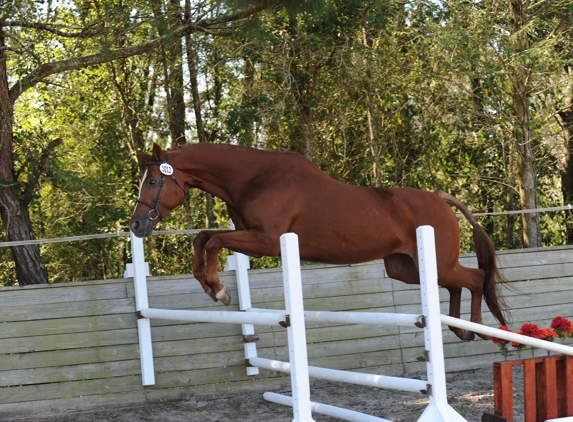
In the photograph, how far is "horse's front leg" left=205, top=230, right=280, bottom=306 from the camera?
3191 millimetres

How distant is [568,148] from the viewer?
7.57 m

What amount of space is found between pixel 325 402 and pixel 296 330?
188 cm

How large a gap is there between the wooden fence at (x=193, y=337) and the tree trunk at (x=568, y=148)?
246 cm

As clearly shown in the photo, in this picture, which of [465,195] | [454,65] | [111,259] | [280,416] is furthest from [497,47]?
[111,259]

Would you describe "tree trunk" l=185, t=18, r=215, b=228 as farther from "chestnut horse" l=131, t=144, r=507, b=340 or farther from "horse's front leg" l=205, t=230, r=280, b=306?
"horse's front leg" l=205, t=230, r=280, b=306

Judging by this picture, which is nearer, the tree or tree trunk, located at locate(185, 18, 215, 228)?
the tree

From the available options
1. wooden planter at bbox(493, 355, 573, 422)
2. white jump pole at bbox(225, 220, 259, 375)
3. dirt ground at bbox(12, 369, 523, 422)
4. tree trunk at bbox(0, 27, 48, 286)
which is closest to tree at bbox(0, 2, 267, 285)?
tree trunk at bbox(0, 27, 48, 286)

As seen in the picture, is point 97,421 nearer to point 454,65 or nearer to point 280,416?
point 280,416

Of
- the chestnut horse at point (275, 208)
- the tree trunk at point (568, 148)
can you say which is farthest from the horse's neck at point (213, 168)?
the tree trunk at point (568, 148)

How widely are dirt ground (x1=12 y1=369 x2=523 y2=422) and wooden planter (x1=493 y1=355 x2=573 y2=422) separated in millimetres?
563

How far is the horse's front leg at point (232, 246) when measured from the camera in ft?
10.5

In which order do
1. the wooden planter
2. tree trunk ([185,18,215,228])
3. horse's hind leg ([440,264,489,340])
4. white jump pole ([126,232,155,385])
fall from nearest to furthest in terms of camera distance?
the wooden planter
horse's hind leg ([440,264,489,340])
white jump pole ([126,232,155,385])
tree trunk ([185,18,215,228])

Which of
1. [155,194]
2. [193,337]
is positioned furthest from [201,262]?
[193,337]

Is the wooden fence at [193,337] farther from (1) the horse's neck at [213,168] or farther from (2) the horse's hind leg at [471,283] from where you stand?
(1) the horse's neck at [213,168]
